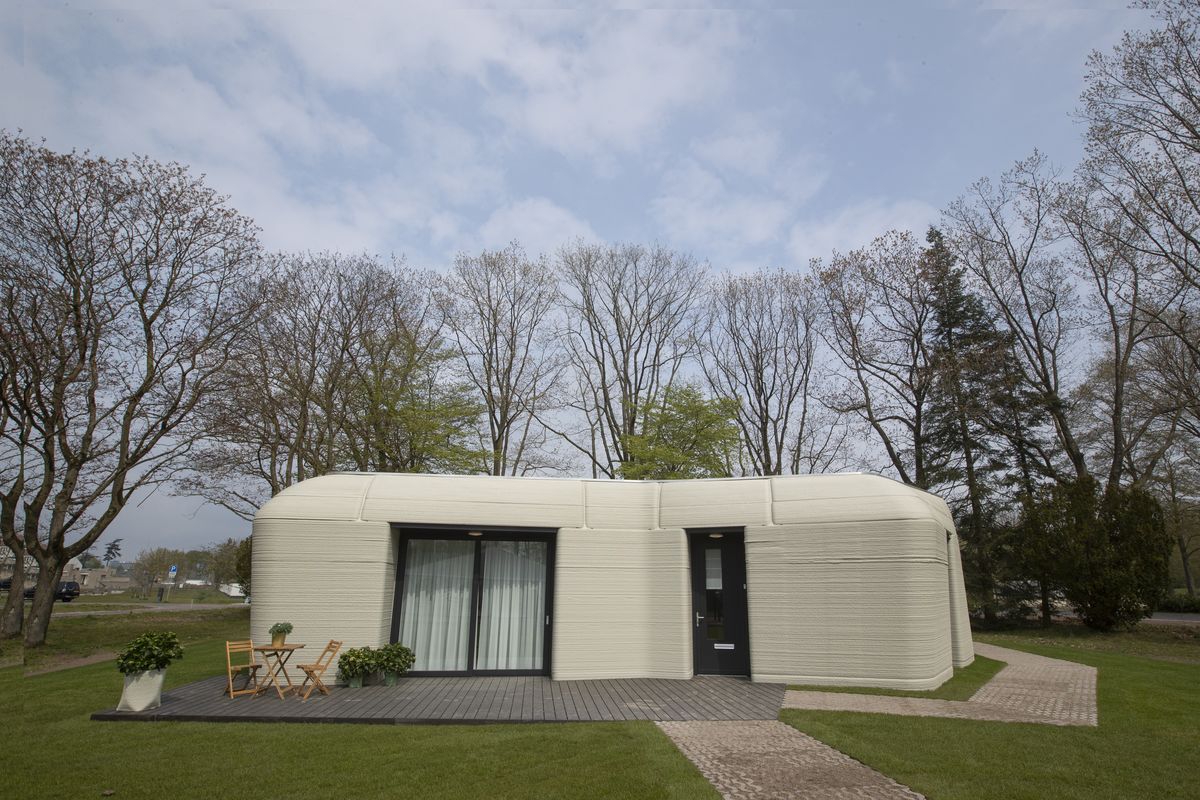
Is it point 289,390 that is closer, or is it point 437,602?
point 437,602

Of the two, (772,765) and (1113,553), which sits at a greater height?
(1113,553)

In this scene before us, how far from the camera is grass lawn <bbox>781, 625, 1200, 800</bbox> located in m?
5.92

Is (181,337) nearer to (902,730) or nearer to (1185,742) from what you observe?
(902,730)

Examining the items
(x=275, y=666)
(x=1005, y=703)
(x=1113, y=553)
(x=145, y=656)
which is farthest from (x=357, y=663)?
(x=1113, y=553)

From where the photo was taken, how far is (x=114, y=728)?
7953 millimetres

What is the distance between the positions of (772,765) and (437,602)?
7.11 metres

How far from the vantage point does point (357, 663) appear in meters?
10.5

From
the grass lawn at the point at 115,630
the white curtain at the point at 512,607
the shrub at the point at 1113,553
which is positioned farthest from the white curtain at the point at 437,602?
the shrub at the point at 1113,553

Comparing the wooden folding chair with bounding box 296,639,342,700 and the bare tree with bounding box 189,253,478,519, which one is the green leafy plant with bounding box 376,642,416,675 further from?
the bare tree with bounding box 189,253,478,519

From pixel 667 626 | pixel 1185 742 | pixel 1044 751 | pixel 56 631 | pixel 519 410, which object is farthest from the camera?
pixel 519 410

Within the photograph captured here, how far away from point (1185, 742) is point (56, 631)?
2704cm

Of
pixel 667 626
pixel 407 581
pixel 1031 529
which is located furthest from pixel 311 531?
pixel 1031 529

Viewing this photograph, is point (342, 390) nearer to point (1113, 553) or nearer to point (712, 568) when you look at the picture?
point (712, 568)

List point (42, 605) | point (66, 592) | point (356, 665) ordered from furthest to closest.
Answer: point (66, 592)
point (42, 605)
point (356, 665)
